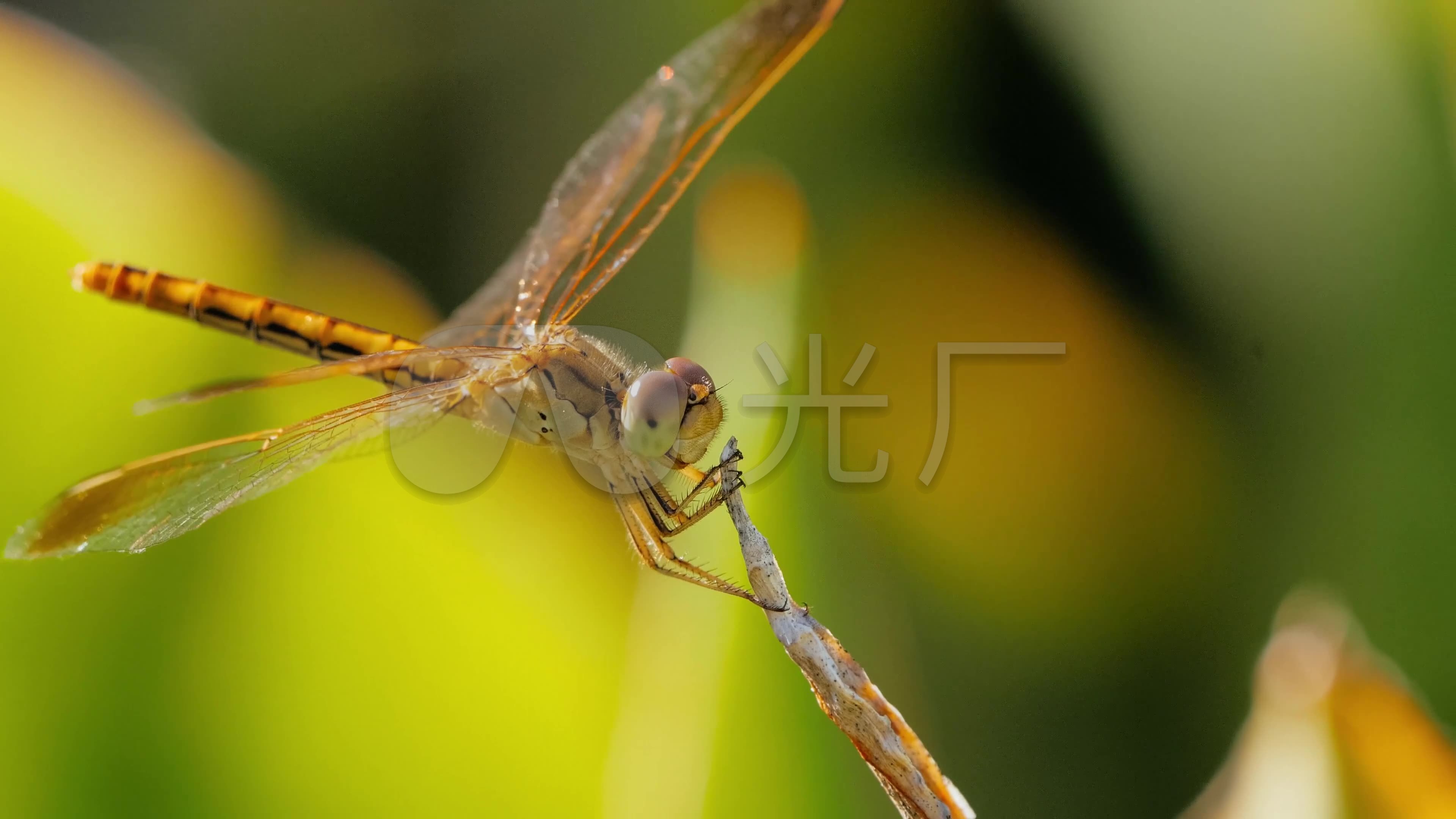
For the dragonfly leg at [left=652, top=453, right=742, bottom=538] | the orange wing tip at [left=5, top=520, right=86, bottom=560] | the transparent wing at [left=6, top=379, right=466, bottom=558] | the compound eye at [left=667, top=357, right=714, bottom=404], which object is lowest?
the orange wing tip at [left=5, top=520, right=86, bottom=560]

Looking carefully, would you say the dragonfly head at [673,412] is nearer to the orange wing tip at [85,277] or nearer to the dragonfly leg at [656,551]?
the dragonfly leg at [656,551]

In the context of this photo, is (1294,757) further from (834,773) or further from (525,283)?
(525,283)

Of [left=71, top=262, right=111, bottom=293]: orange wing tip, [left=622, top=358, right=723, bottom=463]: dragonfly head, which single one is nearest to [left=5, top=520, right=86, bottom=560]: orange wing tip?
[left=71, top=262, right=111, bottom=293]: orange wing tip

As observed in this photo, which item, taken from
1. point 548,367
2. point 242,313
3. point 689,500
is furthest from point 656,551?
point 242,313

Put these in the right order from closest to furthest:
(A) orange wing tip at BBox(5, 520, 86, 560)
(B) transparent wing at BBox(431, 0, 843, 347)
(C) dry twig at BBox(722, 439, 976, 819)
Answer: (C) dry twig at BBox(722, 439, 976, 819) → (A) orange wing tip at BBox(5, 520, 86, 560) → (B) transparent wing at BBox(431, 0, 843, 347)

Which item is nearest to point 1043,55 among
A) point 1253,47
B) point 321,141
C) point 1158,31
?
point 1158,31

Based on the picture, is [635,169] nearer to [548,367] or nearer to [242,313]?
[548,367]

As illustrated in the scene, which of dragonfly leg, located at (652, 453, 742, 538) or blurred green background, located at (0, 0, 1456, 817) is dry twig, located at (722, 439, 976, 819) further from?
blurred green background, located at (0, 0, 1456, 817)
